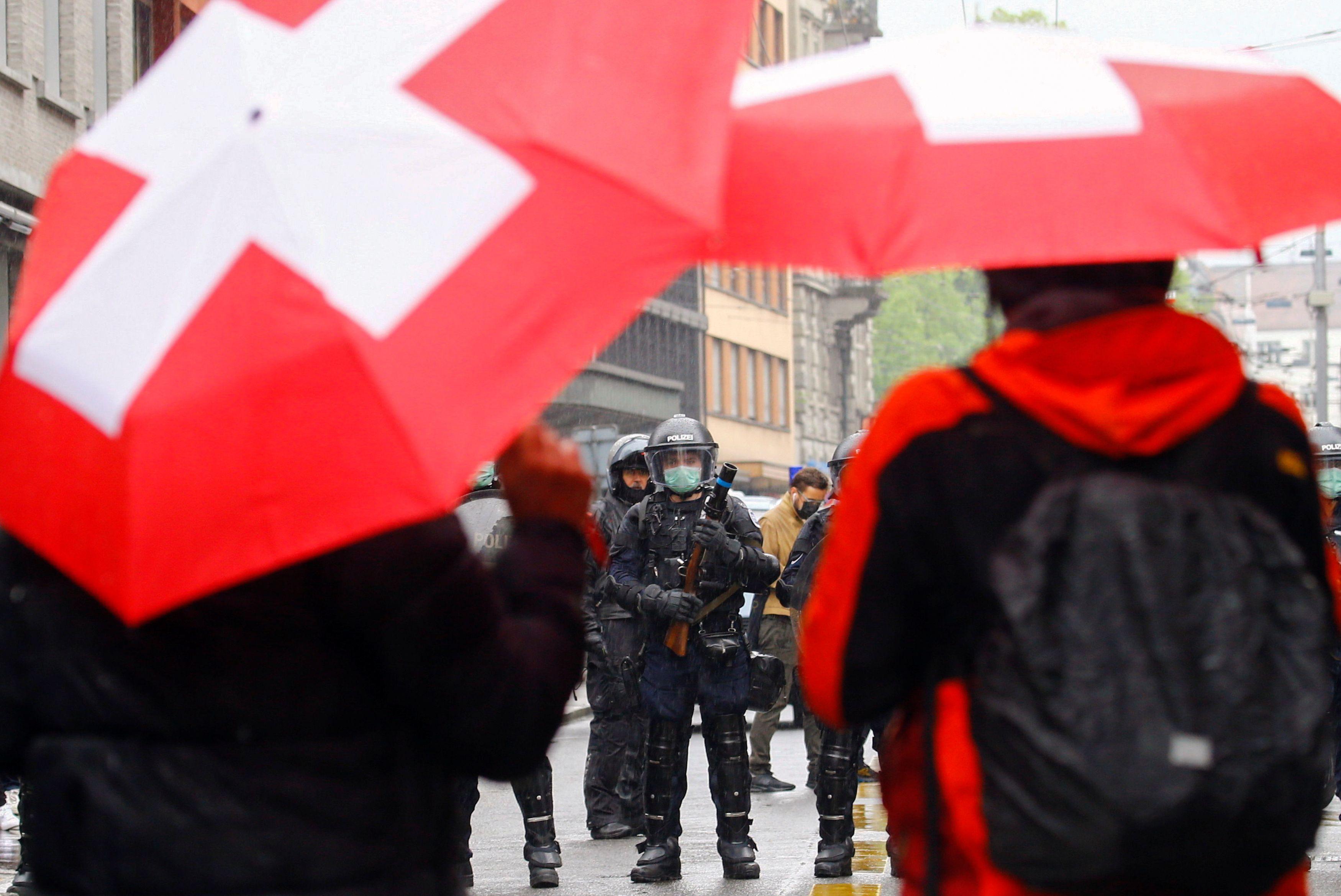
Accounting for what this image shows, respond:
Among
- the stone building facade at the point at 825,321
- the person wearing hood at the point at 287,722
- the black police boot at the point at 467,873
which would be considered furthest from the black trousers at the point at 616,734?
the stone building facade at the point at 825,321

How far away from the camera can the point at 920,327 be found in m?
77.3

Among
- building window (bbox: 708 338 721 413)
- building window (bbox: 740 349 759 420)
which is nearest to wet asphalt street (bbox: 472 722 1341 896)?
→ building window (bbox: 708 338 721 413)

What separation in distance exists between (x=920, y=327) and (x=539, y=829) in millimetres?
69211

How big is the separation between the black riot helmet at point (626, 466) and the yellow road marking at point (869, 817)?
6.64 feet

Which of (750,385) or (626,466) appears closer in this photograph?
(626,466)

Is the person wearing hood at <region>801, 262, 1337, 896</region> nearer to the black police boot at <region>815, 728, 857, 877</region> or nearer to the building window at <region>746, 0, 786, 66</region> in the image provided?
the black police boot at <region>815, 728, 857, 877</region>

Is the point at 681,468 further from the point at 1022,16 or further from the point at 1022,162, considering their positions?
the point at 1022,16

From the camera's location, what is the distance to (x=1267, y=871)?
2.69 m

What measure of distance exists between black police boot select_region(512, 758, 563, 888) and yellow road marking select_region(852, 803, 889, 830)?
73.2 inches

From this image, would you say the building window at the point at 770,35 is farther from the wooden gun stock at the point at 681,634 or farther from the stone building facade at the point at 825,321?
the wooden gun stock at the point at 681,634

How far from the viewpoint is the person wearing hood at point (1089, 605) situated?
8.61 feet

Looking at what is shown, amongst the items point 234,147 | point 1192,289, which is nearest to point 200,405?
point 234,147

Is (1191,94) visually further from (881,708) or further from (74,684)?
(74,684)

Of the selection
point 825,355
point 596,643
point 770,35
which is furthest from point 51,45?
point 825,355
